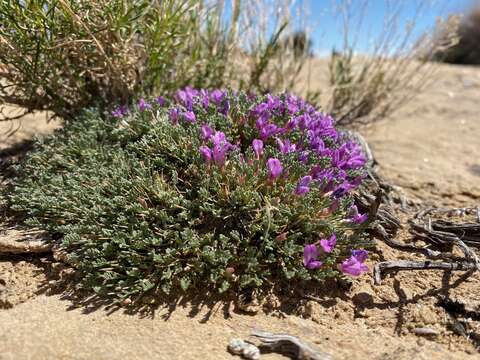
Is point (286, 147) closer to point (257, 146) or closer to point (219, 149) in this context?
point (257, 146)

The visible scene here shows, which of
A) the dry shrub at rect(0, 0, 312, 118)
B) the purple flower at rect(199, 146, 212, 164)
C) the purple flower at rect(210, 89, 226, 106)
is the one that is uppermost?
the dry shrub at rect(0, 0, 312, 118)

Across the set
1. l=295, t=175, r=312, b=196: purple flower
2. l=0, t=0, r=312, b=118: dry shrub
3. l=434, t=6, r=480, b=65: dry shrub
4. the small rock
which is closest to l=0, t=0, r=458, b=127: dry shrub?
l=0, t=0, r=312, b=118: dry shrub

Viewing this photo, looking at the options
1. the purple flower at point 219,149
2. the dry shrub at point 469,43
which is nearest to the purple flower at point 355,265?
the purple flower at point 219,149

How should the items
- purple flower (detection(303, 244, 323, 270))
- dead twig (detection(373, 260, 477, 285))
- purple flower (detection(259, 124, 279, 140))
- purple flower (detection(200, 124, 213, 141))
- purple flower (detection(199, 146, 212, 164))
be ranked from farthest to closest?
purple flower (detection(259, 124, 279, 140)) → purple flower (detection(200, 124, 213, 141)) → purple flower (detection(199, 146, 212, 164)) → dead twig (detection(373, 260, 477, 285)) → purple flower (detection(303, 244, 323, 270))

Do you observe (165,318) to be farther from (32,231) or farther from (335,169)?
(335,169)

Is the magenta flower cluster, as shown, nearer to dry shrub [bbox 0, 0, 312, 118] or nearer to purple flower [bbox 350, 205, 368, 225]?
purple flower [bbox 350, 205, 368, 225]

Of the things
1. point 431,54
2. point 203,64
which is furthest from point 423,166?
point 203,64

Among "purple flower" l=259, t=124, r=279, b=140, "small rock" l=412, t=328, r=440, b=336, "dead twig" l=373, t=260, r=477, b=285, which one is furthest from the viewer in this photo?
"purple flower" l=259, t=124, r=279, b=140

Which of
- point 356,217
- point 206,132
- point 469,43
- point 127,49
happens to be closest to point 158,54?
point 127,49
